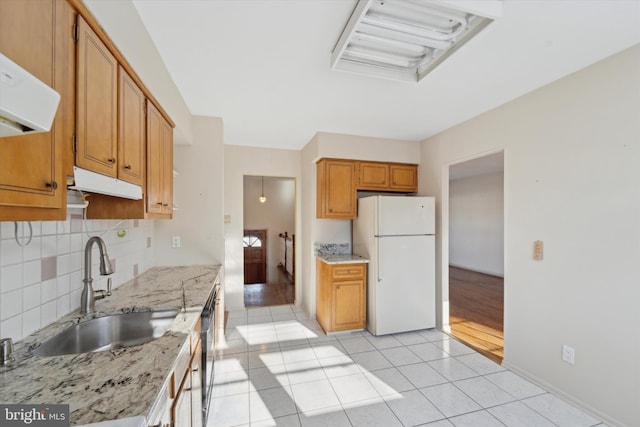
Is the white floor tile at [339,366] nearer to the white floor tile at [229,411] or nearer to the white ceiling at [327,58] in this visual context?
the white floor tile at [229,411]

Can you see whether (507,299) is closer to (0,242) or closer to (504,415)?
(504,415)

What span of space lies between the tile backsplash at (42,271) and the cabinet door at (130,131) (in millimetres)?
417

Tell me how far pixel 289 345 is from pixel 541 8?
3.40m

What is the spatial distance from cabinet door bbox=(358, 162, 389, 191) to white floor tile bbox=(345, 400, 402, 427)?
245 centimetres

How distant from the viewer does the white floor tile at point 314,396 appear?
202 centimetres

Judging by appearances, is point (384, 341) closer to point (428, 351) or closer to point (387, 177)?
point (428, 351)

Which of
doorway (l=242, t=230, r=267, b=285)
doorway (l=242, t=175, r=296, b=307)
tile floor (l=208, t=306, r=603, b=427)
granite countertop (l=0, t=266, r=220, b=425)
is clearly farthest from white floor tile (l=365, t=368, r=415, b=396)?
doorway (l=242, t=230, r=267, b=285)

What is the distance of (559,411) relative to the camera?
6.43 ft

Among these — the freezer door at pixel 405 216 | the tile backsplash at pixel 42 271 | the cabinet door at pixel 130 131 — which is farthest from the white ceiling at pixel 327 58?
the tile backsplash at pixel 42 271

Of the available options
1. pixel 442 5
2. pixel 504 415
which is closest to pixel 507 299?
pixel 504 415

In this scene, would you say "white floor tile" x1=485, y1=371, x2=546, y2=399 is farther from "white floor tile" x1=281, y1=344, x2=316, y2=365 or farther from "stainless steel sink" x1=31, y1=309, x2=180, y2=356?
"stainless steel sink" x1=31, y1=309, x2=180, y2=356

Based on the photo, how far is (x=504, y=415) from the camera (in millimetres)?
1934

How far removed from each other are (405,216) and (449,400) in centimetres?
187

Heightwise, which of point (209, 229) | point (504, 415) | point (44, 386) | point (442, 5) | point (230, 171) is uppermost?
point (442, 5)
